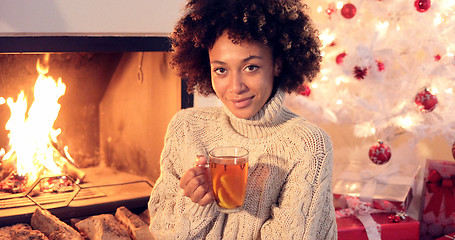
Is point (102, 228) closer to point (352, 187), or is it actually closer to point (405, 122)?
point (352, 187)

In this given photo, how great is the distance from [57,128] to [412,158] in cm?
200

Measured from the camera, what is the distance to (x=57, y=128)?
248 centimetres

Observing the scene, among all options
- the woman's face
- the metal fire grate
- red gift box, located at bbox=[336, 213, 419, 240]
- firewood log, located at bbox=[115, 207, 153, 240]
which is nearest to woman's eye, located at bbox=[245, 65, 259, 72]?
the woman's face

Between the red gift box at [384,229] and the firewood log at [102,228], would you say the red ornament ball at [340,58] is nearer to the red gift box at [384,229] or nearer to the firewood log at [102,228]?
the red gift box at [384,229]

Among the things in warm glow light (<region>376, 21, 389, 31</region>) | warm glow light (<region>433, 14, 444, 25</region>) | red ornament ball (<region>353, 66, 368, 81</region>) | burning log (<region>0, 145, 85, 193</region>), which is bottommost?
burning log (<region>0, 145, 85, 193</region>)

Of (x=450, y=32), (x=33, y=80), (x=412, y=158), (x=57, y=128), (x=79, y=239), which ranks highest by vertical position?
(x=450, y=32)

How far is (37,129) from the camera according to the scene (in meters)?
2.35

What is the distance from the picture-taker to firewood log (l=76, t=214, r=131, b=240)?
6.97 feet

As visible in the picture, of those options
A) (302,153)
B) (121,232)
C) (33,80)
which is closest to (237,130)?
(302,153)

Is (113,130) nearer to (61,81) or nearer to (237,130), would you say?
(61,81)

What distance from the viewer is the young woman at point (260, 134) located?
1.28 m

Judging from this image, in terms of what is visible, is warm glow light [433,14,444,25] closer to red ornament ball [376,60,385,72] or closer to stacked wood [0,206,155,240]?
red ornament ball [376,60,385,72]

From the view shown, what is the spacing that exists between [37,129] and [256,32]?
1.43 m

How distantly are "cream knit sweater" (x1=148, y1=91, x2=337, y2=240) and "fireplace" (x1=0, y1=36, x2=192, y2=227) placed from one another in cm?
Result: 91
